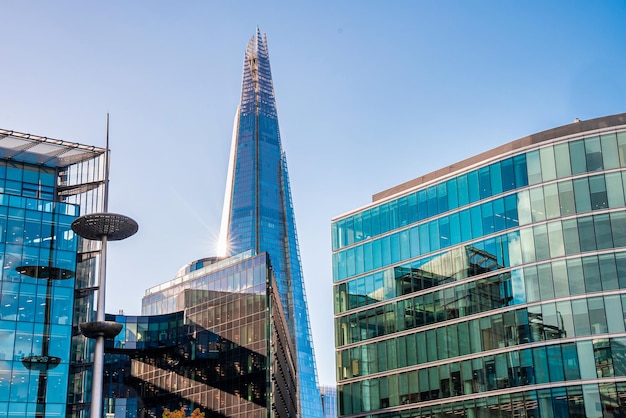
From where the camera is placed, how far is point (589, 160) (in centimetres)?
6556

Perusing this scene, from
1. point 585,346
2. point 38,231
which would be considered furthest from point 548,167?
point 38,231

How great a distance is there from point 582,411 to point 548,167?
1861 cm

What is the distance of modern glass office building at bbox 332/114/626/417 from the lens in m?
62.8

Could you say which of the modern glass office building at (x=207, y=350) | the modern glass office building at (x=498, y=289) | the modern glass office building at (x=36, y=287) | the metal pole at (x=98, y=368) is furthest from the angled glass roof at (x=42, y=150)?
the modern glass office building at (x=498, y=289)

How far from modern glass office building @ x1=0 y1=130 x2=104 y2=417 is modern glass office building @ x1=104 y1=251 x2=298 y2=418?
1856 cm

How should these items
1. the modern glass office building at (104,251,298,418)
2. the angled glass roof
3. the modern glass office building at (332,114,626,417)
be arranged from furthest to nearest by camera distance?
the modern glass office building at (104,251,298,418), the angled glass roof, the modern glass office building at (332,114,626,417)

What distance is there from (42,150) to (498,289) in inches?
1903

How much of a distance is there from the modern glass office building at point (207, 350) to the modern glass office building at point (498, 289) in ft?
58.3

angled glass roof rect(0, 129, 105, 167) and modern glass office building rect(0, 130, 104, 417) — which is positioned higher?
angled glass roof rect(0, 129, 105, 167)

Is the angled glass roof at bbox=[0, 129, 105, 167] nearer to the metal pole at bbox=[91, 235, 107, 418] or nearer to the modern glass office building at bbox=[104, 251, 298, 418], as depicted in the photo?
the metal pole at bbox=[91, 235, 107, 418]

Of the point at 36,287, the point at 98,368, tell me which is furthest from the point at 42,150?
the point at 98,368

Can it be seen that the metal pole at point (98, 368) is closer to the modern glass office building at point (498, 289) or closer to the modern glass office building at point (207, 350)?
the modern glass office building at point (498, 289)

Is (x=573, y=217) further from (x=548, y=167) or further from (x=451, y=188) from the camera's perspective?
(x=451, y=188)

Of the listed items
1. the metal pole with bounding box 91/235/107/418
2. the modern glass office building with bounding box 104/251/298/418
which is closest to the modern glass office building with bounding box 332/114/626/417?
the modern glass office building with bounding box 104/251/298/418
